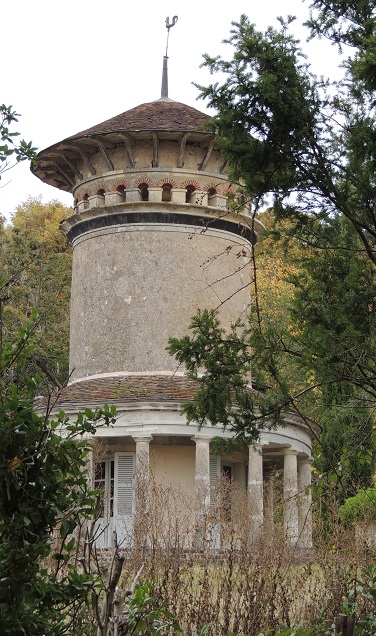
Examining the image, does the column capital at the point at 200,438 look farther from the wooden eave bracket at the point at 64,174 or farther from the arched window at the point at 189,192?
the wooden eave bracket at the point at 64,174

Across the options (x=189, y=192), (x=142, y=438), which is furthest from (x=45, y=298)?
(x=142, y=438)

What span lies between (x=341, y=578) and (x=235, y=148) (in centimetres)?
471

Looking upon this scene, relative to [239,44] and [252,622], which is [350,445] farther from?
[239,44]

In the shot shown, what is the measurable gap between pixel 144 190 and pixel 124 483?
6.71m

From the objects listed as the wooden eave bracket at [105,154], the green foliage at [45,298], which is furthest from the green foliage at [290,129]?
the green foliage at [45,298]

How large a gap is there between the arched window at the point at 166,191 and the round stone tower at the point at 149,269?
4 centimetres

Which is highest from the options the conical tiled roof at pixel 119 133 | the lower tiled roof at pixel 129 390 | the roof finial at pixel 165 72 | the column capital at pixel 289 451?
the roof finial at pixel 165 72

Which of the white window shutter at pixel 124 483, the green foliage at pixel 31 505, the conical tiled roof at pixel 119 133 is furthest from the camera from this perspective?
the conical tiled roof at pixel 119 133

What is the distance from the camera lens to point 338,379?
10211 mm

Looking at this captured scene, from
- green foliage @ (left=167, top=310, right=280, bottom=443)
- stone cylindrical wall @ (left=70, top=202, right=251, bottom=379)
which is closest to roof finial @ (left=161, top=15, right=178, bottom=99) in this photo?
stone cylindrical wall @ (left=70, top=202, right=251, bottom=379)

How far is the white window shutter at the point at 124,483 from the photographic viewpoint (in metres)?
22.5

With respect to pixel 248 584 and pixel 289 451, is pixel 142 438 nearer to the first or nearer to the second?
pixel 289 451

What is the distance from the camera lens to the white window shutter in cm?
2250

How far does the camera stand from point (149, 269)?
945 inches
